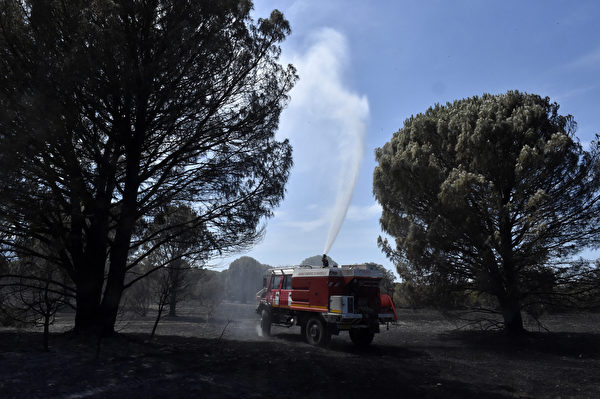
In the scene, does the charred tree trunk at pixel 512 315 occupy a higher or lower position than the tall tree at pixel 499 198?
lower

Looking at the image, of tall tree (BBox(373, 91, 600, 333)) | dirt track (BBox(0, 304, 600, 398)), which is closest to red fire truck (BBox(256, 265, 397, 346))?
dirt track (BBox(0, 304, 600, 398))

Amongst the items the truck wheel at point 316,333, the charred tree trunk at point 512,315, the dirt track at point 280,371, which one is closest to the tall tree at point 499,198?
the charred tree trunk at point 512,315

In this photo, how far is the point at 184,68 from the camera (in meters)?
11.3

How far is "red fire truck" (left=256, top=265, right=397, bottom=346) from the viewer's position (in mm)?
13406

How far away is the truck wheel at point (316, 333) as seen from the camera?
44.8ft

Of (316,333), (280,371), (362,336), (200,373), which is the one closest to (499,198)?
(362,336)

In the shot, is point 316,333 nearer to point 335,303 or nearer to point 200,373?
point 335,303

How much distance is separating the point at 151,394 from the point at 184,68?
8.80 m

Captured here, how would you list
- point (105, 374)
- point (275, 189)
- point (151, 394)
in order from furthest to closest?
point (275, 189) < point (105, 374) < point (151, 394)

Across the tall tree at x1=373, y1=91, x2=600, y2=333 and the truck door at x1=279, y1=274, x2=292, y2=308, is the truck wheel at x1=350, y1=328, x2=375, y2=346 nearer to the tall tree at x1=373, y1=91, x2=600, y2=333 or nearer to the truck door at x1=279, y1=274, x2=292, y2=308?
the truck door at x1=279, y1=274, x2=292, y2=308

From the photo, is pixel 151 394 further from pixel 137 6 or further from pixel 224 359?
pixel 137 6

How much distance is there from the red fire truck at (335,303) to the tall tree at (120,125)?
3.36 m

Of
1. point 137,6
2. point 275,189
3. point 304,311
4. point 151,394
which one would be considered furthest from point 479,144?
point 151,394

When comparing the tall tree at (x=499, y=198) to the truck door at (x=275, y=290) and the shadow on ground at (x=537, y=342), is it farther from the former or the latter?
the truck door at (x=275, y=290)
